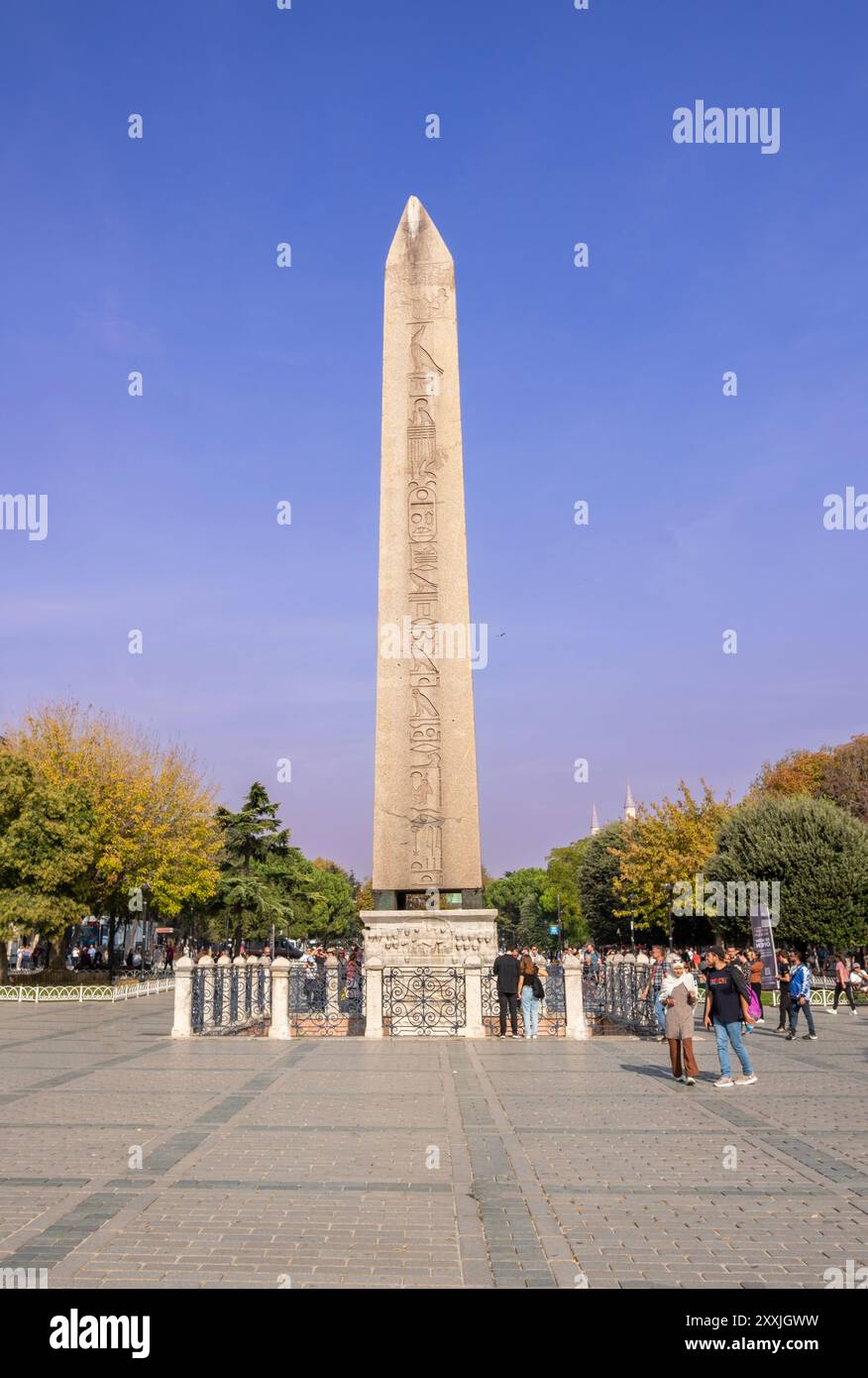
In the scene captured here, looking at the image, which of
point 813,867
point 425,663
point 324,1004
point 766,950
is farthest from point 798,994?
point 813,867

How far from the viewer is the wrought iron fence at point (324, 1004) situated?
18.7 meters

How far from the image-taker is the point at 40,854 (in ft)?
95.8

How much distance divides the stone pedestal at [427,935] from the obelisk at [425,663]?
0.02 metres

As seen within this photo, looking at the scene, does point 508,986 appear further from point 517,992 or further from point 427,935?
point 427,935

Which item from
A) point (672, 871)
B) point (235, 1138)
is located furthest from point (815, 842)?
point (235, 1138)

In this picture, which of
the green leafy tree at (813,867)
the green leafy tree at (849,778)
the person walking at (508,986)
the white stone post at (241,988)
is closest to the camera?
the person walking at (508,986)

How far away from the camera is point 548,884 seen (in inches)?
3703

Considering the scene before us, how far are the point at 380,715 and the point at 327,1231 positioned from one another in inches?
532

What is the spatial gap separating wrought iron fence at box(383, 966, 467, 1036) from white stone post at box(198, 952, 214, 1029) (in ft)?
10.5

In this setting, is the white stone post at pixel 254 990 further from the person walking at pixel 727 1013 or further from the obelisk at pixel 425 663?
the person walking at pixel 727 1013

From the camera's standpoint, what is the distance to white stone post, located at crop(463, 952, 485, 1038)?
1714cm

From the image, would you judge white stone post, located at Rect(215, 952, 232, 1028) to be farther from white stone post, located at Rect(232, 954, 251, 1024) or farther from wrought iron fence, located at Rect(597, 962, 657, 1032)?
wrought iron fence, located at Rect(597, 962, 657, 1032)

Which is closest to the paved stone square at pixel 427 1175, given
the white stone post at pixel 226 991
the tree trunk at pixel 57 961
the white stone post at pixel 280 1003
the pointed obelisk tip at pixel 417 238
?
the white stone post at pixel 280 1003

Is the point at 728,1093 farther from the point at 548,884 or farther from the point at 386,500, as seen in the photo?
the point at 548,884
